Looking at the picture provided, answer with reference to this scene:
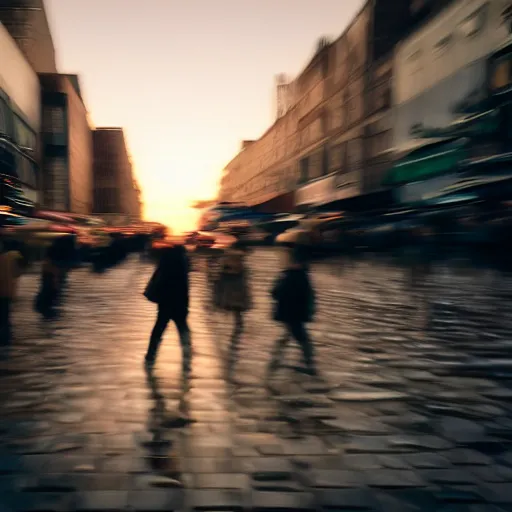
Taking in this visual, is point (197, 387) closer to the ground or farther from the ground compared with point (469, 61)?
closer to the ground

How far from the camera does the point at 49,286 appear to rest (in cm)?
1059

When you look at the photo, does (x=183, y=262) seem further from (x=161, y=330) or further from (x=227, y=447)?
(x=227, y=447)

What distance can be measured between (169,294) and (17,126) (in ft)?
105

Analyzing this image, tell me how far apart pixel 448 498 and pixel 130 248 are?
1157 inches

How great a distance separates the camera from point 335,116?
1609 inches

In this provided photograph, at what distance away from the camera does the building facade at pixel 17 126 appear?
2830 centimetres

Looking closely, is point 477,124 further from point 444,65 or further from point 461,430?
point 461,430

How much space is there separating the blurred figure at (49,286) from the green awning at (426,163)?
17.8 metres

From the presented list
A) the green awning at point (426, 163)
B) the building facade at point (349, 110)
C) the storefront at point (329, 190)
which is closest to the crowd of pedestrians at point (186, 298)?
the green awning at point (426, 163)

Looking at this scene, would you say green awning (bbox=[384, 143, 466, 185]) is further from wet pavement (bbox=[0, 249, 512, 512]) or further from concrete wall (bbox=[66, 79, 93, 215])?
concrete wall (bbox=[66, 79, 93, 215])

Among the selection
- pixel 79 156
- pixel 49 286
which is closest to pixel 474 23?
pixel 49 286

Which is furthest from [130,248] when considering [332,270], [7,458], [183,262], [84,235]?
[7,458]

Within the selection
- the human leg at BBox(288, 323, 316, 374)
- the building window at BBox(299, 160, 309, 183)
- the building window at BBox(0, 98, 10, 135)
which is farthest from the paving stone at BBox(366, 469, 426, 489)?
the building window at BBox(299, 160, 309, 183)

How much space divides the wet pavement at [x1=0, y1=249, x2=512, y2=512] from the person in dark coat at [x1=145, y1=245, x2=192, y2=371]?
0.29 metres
